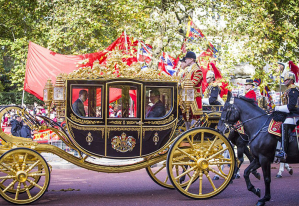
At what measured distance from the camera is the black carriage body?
6.64m

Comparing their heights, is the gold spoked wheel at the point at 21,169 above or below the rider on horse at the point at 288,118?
below

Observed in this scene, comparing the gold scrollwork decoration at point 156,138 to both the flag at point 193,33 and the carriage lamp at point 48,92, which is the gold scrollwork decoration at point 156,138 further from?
the flag at point 193,33

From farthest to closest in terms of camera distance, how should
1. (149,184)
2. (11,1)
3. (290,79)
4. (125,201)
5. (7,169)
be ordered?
(11,1) → (149,184) → (290,79) → (125,201) → (7,169)

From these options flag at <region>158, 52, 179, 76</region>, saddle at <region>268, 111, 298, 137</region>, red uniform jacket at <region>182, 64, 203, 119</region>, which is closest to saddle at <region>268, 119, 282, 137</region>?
saddle at <region>268, 111, 298, 137</region>

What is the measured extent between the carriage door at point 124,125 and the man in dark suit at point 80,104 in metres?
0.42

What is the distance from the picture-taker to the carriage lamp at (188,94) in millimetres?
6863

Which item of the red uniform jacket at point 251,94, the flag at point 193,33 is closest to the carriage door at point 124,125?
the red uniform jacket at point 251,94

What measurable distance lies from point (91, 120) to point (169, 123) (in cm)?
133

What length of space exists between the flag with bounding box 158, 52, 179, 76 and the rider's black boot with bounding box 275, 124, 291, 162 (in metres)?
7.30

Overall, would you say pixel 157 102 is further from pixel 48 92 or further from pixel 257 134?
pixel 48 92

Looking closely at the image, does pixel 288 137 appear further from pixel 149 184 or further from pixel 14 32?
pixel 14 32

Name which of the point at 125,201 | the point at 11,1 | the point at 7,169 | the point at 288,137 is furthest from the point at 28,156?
the point at 11,1

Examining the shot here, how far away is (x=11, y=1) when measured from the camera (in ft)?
55.1

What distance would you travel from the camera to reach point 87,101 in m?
6.78
